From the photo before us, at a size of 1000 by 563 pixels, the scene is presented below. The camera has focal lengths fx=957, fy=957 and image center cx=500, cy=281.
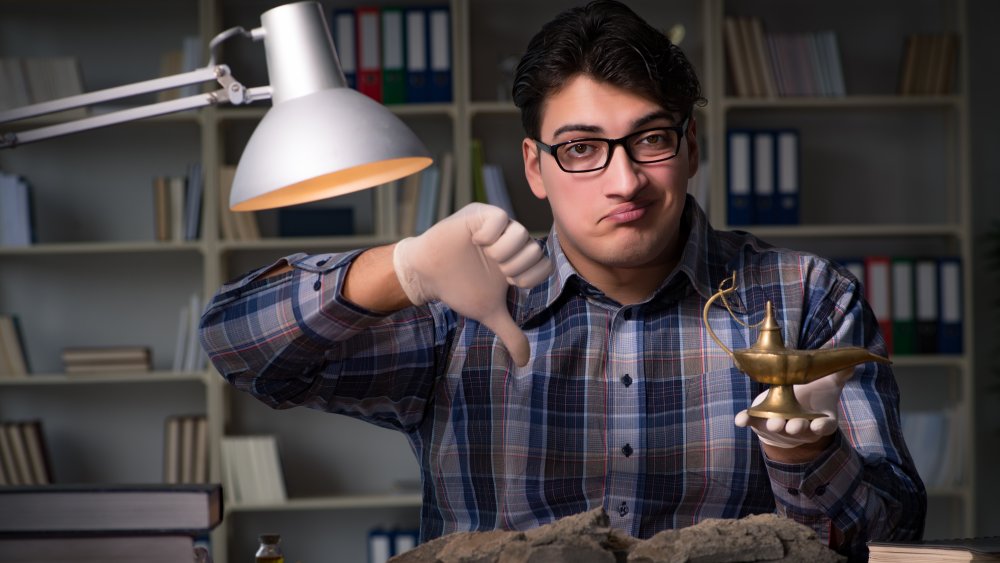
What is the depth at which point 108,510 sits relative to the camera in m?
0.81

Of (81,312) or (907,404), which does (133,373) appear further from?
(907,404)

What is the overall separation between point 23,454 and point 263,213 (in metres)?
1.02

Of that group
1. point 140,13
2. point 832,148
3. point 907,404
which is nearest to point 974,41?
point 832,148

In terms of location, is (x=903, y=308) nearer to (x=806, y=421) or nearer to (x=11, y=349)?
(x=806, y=421)

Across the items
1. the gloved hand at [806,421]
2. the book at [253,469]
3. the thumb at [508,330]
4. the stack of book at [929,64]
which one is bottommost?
the book at [253,469]

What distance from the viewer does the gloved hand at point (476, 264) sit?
0.89 meters

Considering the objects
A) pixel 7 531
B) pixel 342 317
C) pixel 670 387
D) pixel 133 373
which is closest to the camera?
pixel 7 531

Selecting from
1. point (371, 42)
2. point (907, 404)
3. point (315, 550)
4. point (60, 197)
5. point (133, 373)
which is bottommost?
point (315, 550)

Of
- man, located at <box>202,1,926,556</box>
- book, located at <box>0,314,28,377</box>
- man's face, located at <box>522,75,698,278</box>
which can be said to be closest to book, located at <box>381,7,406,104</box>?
book, located at <box>0,314,28,377</box>

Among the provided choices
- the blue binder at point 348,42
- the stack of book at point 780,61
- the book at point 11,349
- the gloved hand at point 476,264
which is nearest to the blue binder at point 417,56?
the blue binder at point 348,42

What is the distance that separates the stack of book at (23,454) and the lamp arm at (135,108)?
7.84 feet

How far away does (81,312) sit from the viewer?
3127 millimetres

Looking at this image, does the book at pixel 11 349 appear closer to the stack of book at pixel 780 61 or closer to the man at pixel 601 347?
the man at pixel 601 347

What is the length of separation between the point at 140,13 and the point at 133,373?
119cm
